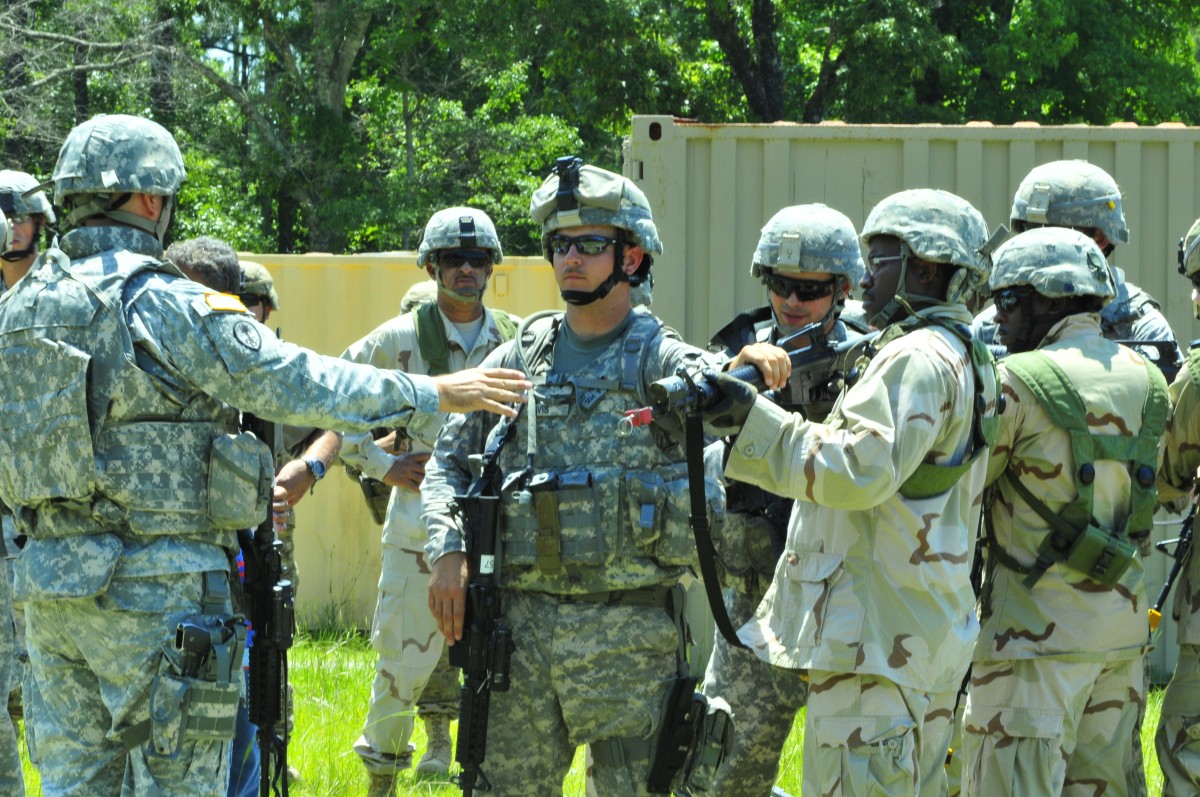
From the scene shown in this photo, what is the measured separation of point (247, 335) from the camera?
4020 millimetres

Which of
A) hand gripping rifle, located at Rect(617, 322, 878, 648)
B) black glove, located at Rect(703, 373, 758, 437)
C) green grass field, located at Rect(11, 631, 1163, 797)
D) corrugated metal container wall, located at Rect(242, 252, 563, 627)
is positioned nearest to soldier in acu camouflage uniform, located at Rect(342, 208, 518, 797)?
green grass field, located at Rect(11, 631, 1163, 797)

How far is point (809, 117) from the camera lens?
18.6m

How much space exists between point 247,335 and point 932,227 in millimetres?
1873

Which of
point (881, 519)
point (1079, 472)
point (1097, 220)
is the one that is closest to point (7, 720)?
point (881, 519)

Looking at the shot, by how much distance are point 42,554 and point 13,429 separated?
1.13ft

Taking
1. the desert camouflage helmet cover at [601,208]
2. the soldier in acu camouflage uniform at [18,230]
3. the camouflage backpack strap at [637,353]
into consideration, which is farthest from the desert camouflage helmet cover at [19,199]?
the camouflage backpack strap at [637,353]

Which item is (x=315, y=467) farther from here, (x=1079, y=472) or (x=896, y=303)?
(x=1079, y=472)

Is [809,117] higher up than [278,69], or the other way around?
[278,69]

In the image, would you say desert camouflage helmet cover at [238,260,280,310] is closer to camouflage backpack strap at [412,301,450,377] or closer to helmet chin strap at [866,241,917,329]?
camouflage backpack strap at [412,301,450,377]

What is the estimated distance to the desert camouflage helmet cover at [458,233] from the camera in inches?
239

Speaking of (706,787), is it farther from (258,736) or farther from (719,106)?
(719,106)

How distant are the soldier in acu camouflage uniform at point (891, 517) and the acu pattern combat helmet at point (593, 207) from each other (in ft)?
A: 2.26

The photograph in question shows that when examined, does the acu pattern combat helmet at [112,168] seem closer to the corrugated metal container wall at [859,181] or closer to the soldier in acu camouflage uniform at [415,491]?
the soldier in acu camouflage uniform at [415,491]

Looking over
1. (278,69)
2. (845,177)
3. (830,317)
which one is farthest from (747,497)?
(278,69)
